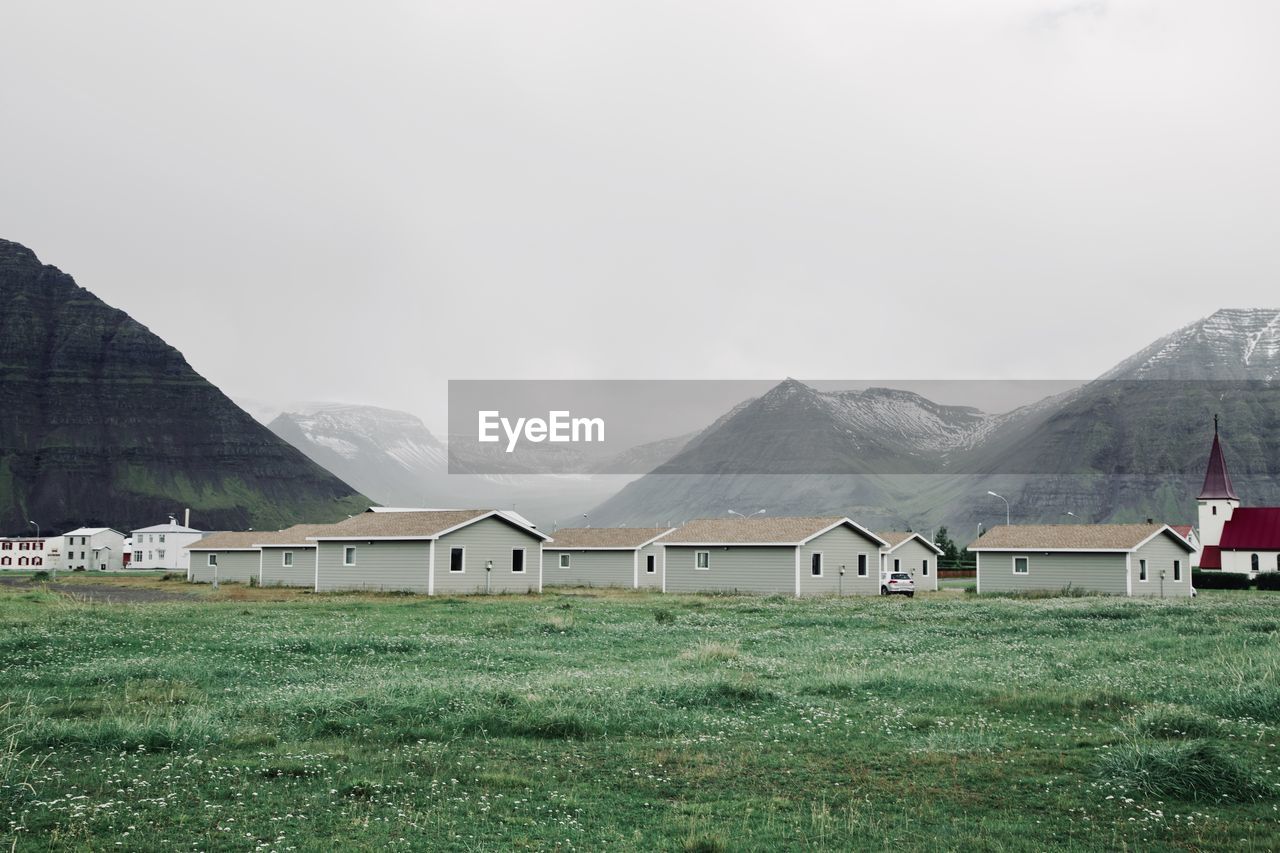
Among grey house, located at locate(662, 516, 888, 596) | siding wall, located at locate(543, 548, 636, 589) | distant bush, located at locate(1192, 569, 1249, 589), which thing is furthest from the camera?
distant bush, located at locate(1192, 569, 1249, 589)

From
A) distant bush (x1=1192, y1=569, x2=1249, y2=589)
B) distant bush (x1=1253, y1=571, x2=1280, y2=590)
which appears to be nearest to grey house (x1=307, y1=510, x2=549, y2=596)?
distant bush (x1=1192, y1=569, x2=1249, y2=589)

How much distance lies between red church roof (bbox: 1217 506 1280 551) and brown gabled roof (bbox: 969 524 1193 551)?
39632 millimetres

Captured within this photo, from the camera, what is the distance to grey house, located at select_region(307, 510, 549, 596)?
50.7m

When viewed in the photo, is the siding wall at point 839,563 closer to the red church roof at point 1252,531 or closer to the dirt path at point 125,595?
the dirt path at point 125,595

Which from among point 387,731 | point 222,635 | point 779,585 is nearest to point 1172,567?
point 779,585

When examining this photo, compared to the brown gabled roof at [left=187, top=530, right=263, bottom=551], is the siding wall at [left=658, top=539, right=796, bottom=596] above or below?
below

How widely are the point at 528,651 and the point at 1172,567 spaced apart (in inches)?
1989

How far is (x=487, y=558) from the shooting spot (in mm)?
52844

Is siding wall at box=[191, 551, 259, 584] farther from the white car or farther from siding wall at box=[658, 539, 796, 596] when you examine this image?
the white car

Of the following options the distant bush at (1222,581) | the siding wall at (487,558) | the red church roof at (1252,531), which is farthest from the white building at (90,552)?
the red church roof at (1252,531)

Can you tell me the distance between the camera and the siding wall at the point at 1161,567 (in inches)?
2286

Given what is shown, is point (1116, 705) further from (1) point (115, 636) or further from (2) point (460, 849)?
(1) point (115, 636)

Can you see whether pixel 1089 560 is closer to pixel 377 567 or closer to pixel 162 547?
pixel 377 567

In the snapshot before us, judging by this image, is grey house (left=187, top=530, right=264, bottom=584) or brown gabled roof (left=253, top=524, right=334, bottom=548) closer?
brown gabled roof (left=253, top=524, right=334, bottom=548)
